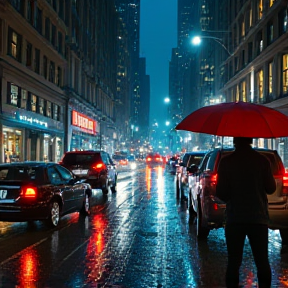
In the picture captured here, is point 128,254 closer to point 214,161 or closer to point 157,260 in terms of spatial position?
point 157,260

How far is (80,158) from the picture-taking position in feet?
57.1

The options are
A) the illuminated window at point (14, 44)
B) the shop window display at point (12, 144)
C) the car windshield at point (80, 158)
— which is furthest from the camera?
the shop window display at point (12, 144)

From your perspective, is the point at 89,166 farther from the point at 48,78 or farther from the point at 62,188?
the point at 48,78

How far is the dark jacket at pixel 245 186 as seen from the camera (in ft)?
13.9

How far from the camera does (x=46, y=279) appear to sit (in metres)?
5.96

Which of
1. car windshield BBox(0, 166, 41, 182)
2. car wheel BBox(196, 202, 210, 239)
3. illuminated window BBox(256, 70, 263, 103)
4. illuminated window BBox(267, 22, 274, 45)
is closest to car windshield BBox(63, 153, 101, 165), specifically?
car windshield BBox(0, 166, 41, 182)

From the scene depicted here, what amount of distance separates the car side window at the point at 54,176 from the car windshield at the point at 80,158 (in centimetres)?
623

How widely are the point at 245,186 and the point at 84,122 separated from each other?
52.8 m

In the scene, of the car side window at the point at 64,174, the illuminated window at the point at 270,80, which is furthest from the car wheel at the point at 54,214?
the illuminated window at the point at 270,80

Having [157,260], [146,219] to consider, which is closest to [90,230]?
[146,219]

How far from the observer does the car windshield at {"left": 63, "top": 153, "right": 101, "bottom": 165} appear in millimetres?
17234

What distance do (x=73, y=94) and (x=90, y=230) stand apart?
39483 mm

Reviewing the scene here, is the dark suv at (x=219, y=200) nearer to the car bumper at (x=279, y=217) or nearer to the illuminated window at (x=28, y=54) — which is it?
the car bumper at (x=279, y=217)

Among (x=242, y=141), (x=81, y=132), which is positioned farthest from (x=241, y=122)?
(x=81, y=132)
